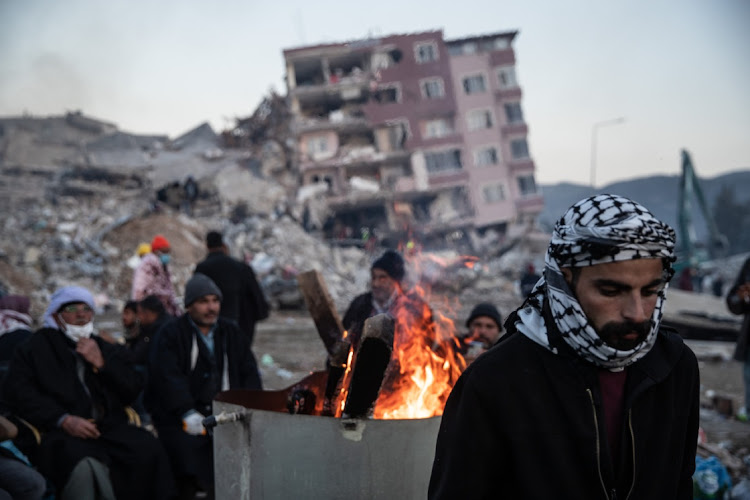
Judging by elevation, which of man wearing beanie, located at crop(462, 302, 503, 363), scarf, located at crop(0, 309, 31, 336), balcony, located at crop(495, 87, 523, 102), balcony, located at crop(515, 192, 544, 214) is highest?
balcony, located at crop(495, 87, 523, 102)

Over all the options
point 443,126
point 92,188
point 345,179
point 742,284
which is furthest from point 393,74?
point 742,284

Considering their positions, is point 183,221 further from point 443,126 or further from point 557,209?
point 557,209

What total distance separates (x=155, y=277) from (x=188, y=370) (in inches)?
149

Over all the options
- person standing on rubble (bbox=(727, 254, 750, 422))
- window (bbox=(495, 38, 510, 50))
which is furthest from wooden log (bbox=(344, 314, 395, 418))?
window (bbox=(495, 38, 510, 50))

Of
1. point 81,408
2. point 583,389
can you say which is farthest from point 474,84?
point 583,389

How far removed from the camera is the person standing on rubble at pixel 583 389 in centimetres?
151

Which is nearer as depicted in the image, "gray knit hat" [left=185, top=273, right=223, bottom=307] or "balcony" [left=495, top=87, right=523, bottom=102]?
"gray knit hat" [left=185, top=273, right=223, bottom=307]

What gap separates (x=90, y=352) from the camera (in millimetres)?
3904

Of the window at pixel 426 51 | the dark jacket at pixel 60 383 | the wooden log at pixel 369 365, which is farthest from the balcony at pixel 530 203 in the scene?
the wooden log at pixel 369 365

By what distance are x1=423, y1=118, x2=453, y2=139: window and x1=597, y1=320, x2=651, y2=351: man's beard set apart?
3810 cm

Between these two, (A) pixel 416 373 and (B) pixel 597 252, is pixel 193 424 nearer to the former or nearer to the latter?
(A) pixel 416 373

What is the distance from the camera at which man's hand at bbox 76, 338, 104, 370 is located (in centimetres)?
387

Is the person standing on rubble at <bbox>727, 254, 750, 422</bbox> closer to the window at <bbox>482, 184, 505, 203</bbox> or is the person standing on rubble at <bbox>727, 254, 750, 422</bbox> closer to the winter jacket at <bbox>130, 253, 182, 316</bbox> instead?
the winter jacket at <bbox>130, 253, 182, 316</bbox>

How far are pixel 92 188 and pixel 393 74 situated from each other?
838 inches
